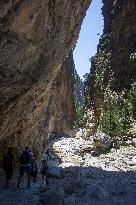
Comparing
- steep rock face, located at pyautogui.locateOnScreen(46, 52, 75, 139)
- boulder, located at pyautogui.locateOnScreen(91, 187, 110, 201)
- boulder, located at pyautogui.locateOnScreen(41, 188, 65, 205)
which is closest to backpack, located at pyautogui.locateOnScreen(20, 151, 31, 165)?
boulder, located at pyautogui.locateOnScreen(41, 188, 65, 205)

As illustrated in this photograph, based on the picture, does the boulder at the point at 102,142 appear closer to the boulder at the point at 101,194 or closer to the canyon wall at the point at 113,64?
the canyon wall at the point at 113,64

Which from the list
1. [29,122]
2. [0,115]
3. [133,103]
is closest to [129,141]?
[133,103]

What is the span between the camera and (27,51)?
567 inches

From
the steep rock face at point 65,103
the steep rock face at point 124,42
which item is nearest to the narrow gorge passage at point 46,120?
the steep rock face at point 124,42

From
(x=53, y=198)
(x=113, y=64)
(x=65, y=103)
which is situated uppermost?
(x=113, y=64)

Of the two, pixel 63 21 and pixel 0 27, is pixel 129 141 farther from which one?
pixel 0 27

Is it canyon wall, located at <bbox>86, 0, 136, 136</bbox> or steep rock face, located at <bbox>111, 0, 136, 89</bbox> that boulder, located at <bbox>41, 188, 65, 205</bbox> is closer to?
canyon wall, located at <bbox>86, 0, 136, 136</bbox>

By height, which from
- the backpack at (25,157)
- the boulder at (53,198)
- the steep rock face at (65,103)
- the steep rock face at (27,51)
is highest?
the steep rock face at (65,103)

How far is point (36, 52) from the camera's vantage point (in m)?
15.2

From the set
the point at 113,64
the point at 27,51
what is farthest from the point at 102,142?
the point at 113,64

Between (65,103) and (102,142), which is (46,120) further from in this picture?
(65,103)

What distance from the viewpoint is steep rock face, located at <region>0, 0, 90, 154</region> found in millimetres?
12922

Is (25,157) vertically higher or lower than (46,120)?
lower

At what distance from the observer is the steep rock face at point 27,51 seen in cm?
1292
